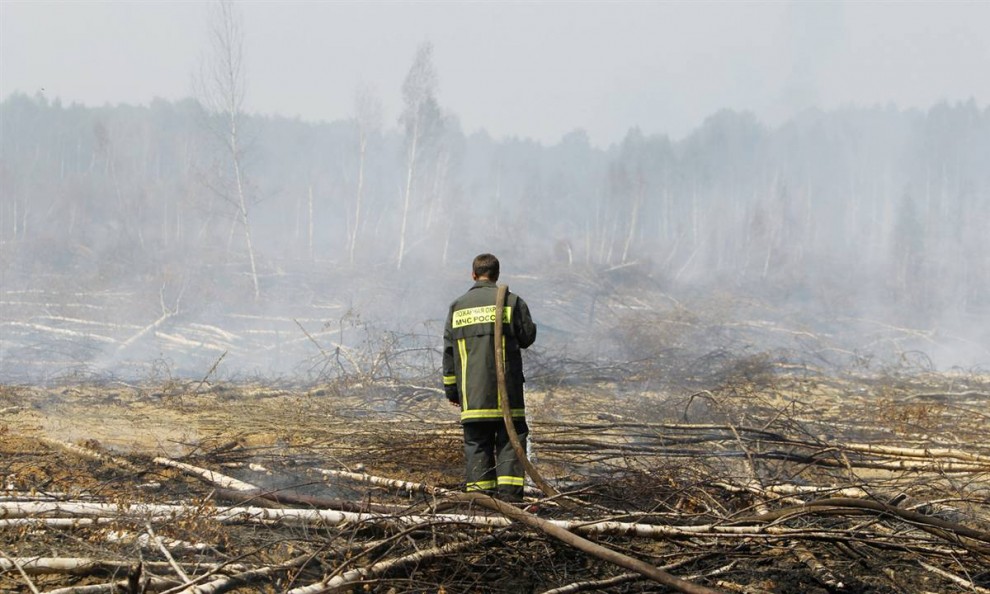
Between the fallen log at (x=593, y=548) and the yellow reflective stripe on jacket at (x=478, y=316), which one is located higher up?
the yellow reflective stripe on jacket at (x=478, y=316)

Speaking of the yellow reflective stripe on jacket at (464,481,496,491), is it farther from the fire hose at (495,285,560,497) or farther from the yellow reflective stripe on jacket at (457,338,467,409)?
the yellow reflective stripe on jacket at (457,338,467,409)

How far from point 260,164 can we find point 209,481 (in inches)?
1961

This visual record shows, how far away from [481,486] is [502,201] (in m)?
50.6

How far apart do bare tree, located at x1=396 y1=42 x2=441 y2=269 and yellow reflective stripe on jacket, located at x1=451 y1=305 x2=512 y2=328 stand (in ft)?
77.6

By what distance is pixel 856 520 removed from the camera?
4.70m

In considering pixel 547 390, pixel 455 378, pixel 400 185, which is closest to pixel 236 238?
pixel 400 185

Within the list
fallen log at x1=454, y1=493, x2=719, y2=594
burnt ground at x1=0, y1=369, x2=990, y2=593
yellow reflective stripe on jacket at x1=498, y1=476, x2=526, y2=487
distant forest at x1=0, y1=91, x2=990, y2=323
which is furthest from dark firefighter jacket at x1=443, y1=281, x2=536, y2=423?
distant forest at x1=0, y1=91, x2=990, y2=323

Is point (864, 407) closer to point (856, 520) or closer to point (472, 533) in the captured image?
point (856, 520)

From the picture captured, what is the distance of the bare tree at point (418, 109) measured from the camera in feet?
96.1

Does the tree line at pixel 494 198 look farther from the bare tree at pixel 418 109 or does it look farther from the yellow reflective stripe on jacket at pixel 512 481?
the yellow reflective stripe on jacket at pixel 512 481

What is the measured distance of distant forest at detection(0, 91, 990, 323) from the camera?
106 ft

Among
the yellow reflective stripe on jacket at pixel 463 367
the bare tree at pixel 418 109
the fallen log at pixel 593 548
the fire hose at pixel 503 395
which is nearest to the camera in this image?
the fallen log at pixel 593 548

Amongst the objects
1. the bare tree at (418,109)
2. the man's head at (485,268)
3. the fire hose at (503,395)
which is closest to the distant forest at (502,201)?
the bare tree at (418,109)

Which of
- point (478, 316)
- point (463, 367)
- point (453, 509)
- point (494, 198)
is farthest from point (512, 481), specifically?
point (494, 198)
